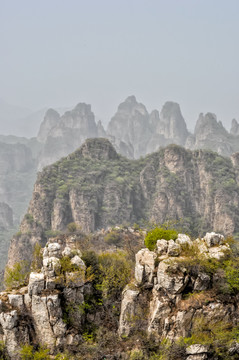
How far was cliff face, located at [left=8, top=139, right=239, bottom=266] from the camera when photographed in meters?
67.8

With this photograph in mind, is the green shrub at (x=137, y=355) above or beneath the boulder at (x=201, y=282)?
beneath

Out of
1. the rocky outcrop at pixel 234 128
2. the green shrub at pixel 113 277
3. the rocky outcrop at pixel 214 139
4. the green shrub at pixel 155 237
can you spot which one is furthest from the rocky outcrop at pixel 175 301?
the rocky outcrop at pixel 234 128

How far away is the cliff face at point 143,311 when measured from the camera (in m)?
20.0

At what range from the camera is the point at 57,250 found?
25.0 meters

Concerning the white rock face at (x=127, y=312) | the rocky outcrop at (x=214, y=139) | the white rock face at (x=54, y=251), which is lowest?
the white rock face at (x=127, y=312)

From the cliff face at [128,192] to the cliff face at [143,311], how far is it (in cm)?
4254

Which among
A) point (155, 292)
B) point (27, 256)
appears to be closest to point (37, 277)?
point (155, 292)

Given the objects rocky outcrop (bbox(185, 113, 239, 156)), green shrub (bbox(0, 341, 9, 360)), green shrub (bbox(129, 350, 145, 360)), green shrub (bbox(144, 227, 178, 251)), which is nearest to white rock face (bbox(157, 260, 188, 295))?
green shrub (bbox(129, 350, 145, 360))

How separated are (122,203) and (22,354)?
175 ft

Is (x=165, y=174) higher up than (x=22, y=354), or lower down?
higher up

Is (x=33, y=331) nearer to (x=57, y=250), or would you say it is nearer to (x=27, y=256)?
(x=57, y=250)

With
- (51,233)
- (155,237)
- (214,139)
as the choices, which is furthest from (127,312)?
(214,139)

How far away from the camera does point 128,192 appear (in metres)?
75.2

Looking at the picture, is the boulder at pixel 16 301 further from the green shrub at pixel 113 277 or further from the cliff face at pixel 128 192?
the cliff face at pixel 128 192
